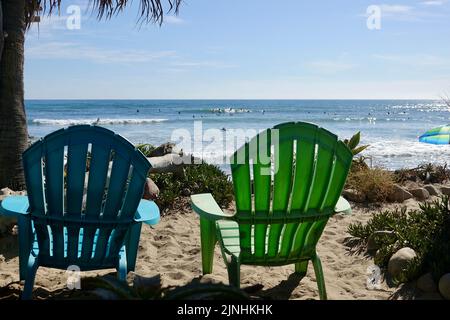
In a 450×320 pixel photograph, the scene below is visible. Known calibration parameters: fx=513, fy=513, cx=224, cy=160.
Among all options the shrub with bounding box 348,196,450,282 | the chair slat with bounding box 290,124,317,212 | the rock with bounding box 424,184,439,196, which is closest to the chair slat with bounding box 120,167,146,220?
the chair slat with bounding box 290,124,317,212

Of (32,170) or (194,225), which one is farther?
A: (194,225)

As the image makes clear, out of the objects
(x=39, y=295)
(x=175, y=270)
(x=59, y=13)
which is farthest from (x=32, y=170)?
(x=59, y=13)

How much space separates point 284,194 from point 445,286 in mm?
1278

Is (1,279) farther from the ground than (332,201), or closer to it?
closer to it

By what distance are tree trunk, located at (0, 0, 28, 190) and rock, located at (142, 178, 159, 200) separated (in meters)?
1.39

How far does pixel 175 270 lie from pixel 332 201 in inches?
59.6

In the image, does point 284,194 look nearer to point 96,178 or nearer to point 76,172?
point 96,178

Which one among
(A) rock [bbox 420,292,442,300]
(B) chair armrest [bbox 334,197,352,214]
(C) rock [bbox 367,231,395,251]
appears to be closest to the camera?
(B) chair armrest [bbox 334,197,352,214]

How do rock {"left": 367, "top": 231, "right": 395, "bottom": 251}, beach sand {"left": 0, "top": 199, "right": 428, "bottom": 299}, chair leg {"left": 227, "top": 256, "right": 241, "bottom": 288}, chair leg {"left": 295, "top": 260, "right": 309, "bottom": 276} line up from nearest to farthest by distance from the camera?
chair leg {"left": 227, "top": 256, "right": 241, "bottom": 288}, beach sand {"left": 0, "top": 199, "right": 428, "bottom": 299}, chair leg {"left": 295, "top": 260, "right": 309, "bottom": 276}, rock {"left": 367, "top": 231, "right": 395, "bottom": 251}

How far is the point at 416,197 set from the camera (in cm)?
697

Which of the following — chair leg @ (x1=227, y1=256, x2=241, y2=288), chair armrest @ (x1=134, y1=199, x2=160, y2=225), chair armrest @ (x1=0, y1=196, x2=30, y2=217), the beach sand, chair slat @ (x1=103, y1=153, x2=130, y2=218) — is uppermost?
chair slat @ (x1=103, y1=153, x2=130, y2=218)

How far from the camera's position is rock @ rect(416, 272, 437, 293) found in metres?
3.55

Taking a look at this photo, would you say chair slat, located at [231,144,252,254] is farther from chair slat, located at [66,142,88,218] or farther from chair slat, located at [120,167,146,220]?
chair slat, located at [66,142,88,218]
